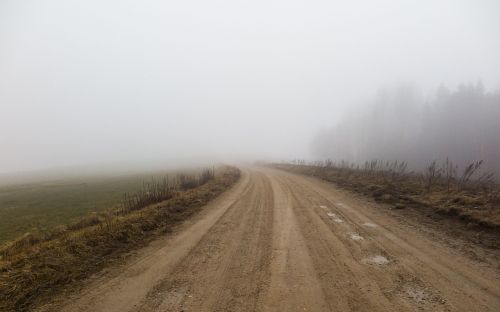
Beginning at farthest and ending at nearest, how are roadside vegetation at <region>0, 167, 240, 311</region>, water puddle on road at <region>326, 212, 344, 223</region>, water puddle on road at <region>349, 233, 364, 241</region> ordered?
water puddle on road at <region>326, 212, 344, 223</region> → water puddle on road at <region>349, 233, 364, 241</region> → roadside vegetation at <region>0, 167, 240, 311</region>

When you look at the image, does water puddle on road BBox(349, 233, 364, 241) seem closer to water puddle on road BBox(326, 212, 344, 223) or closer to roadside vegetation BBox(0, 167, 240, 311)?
water puddle on road BBox(326, 212, 344, 223)

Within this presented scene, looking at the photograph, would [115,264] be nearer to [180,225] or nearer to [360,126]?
[180,225]

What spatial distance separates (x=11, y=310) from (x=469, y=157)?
72350 millimetres

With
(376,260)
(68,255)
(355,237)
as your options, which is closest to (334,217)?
(355,237)

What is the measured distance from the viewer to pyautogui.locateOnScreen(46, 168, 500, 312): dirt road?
188 inches

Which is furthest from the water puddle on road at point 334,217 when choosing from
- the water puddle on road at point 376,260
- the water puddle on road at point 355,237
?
the water puddle on road at point 376,260

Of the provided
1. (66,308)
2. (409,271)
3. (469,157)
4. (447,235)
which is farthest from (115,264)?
(469,157)

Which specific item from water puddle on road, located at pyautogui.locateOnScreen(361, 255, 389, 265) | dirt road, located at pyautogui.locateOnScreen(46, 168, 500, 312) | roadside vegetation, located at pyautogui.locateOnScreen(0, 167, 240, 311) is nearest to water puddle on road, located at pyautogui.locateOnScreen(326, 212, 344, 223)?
dirt road, located at pyautogui.locateOnScreen(46, 168, 500, 312)

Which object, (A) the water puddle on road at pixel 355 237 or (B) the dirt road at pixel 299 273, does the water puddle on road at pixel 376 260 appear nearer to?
(B) the dirt road at pixel 299 273

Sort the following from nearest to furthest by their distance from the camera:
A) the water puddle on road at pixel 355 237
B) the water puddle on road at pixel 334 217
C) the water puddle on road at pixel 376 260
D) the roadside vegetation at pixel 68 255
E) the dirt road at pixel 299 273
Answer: the dirt road at pixel 299 273 → the roadside vegetation at pixel 68 255 → the water puddle on road at pixel 376 260 → the water puddle on road at pixel 355 237 → the water puddle on road at pixel 334 217

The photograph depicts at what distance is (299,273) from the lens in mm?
5906

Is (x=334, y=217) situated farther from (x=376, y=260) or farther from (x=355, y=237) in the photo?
(x=376, y=260)

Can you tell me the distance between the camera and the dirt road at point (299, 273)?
477cm

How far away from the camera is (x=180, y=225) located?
431 inches
